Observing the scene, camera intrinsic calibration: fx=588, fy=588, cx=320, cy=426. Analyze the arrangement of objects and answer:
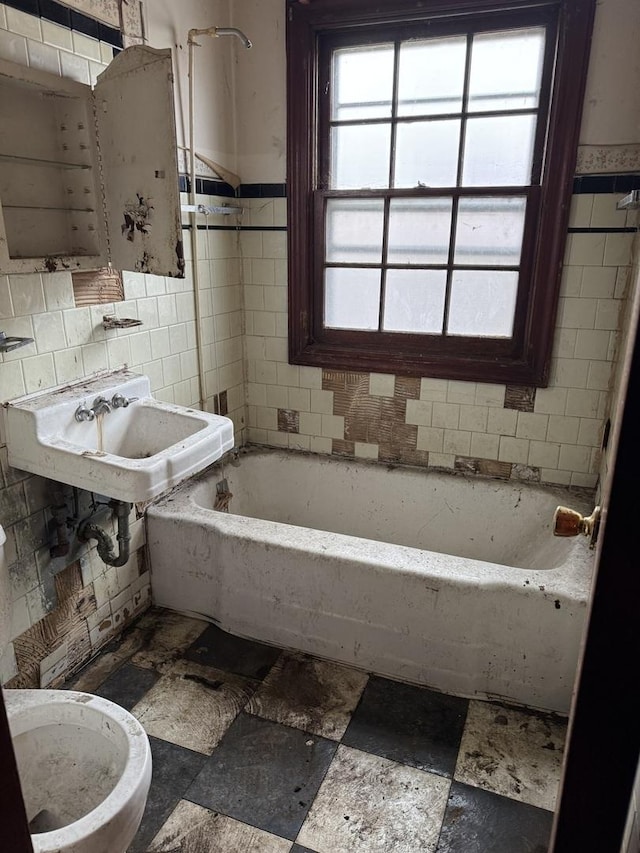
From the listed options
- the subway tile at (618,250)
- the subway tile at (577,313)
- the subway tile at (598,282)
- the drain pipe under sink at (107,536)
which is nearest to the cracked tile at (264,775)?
the drain pipe under sink at (107,536)

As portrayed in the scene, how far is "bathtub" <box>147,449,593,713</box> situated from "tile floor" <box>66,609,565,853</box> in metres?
0.11

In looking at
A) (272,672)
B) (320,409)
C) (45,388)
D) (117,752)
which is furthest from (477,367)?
(117,752)

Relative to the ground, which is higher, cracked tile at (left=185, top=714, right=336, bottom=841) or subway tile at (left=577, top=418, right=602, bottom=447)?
subway tile at (left=577, top=418, right=602, bottom=447)

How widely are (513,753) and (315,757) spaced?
2.05 feet

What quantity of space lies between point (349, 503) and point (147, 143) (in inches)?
71.7

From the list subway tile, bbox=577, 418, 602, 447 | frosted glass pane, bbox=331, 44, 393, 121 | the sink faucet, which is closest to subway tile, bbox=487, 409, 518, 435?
subway tile, bbox=577, 418, 602, 447

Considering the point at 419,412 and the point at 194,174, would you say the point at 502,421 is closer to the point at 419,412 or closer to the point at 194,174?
the point at 419,412

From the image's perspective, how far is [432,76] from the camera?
2465 mm

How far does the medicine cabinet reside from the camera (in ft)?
5.74

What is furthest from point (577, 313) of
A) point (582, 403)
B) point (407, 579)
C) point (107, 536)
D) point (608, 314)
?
point (107, 536)

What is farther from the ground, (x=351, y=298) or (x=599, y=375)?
(x=351, y=298)

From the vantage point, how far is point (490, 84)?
2.39 meters

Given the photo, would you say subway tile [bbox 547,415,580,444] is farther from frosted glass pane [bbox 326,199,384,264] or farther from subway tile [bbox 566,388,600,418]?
frosted glass pane [bbox 326,199,384,264]

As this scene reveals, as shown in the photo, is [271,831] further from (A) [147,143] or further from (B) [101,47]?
(B) [101,47]
